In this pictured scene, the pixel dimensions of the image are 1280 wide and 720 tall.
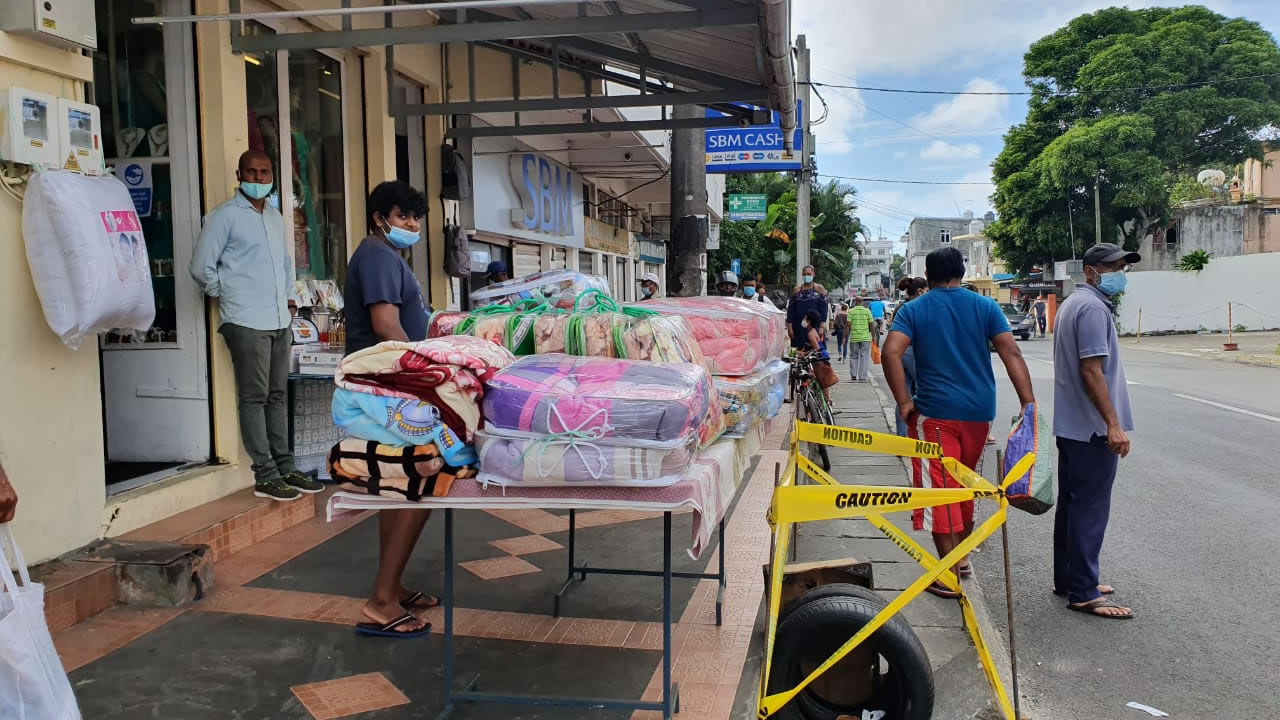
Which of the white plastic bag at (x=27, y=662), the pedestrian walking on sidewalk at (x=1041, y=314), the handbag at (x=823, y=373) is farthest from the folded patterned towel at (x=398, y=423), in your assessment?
the pedestrian walking on sidewalk at (x=1041, y=314)

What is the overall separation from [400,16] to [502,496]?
6220mm

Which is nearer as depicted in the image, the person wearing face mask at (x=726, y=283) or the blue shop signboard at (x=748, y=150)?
the person wearing face mask at (x=726, y=283)

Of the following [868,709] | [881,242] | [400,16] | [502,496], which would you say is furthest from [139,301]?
[881,242]

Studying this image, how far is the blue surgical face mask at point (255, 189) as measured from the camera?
4.88m

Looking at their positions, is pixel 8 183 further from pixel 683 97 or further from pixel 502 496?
pixel 683 97

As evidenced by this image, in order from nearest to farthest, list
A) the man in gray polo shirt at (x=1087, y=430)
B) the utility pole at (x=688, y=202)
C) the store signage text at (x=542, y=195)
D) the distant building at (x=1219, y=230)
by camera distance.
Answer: the man in gray polo shirt at (x=1087, y=430)
the utility pole at (x=688, y=202)
the store signage text at (x=542, y=195)
the distant building at (x=1219, y=230)

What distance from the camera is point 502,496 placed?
2734mm

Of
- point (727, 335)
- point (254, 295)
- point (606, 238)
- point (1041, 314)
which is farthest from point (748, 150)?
point (1041, 314)

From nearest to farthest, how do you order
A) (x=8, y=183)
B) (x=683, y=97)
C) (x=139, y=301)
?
(x=8, y=183), (x=139, y=301), (x=683, y=97)

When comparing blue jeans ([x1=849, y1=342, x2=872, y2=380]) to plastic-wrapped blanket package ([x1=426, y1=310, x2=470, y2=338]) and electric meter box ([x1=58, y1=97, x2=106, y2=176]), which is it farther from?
electric meter box ([x1=58, y1=97, x2=106, y2=176])

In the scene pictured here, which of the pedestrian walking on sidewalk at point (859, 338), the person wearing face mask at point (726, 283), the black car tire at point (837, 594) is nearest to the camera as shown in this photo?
the black car tire at point (837, 594)

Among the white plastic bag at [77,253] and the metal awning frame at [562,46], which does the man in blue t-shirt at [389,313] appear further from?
the white plastic bag at [77,253]

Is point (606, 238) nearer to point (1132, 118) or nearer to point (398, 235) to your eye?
point (398, 235)

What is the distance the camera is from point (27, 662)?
2043 millimetres
